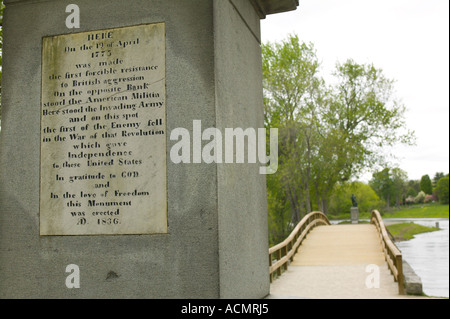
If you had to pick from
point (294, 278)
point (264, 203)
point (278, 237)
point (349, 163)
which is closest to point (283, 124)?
point (349, 163)

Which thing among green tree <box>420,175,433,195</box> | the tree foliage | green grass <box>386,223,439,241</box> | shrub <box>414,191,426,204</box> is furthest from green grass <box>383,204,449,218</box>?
the tree foliage

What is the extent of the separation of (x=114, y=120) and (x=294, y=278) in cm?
799

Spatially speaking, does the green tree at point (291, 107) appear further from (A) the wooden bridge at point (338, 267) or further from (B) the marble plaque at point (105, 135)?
(B) the marble plaque at point (105, 135)

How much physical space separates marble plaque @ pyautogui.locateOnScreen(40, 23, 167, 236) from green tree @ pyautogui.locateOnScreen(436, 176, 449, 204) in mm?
154776

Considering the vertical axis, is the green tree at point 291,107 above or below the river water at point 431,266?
above

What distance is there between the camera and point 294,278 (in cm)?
1045

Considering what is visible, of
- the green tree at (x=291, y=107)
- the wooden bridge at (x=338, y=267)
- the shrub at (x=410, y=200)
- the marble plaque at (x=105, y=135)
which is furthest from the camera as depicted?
the shrub at (x=410, y=200)

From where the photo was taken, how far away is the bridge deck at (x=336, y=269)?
27.6 feet

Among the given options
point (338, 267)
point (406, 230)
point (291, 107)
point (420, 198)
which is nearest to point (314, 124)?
point (291, 107)

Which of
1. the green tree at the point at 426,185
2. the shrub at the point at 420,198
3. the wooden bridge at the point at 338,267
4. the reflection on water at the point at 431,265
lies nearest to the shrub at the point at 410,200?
the shrub at the point at 420,198

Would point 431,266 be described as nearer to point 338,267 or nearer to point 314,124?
point 314,124

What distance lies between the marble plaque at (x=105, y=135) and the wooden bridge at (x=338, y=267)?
1985mm

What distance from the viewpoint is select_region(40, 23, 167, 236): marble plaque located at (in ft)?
11.2

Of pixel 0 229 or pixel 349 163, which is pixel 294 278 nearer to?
pixel 0 229
